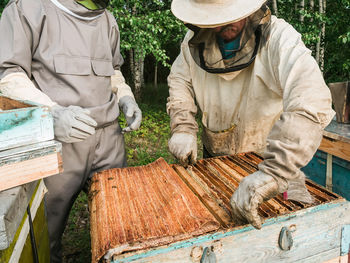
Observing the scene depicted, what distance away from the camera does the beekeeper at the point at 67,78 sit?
5.15 feet

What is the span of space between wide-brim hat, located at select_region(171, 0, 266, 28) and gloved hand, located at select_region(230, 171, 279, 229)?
82 cm

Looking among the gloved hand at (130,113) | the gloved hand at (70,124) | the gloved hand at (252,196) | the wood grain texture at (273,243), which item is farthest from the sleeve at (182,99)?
the wood grain texture at (273,243)

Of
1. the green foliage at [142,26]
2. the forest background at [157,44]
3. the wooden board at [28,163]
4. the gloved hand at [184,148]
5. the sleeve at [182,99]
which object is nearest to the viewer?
the wooden board at [28,163]

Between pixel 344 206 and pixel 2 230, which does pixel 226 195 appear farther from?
pixel 2 230

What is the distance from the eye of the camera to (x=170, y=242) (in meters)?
1.00

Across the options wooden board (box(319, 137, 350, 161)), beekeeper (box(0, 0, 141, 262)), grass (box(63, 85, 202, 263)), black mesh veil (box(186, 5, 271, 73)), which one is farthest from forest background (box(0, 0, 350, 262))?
wooden board (box(319, 137, 350, 161))

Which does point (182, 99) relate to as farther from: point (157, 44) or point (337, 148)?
point (157, 44)

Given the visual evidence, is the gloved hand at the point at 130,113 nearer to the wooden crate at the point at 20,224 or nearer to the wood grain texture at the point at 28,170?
the wooden crate at the point at 20,224

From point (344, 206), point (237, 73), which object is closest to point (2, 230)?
point (344, 206)

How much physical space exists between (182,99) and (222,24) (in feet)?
2.29

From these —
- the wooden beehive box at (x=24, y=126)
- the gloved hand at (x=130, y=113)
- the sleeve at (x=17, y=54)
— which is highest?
the sleeve at (x=17, y=54)

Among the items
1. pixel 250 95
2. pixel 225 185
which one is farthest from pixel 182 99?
pixel 225 185

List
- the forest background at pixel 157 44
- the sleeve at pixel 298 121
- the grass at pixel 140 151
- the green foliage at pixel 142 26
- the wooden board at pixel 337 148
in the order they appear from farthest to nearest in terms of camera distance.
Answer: the green foliage at pixel 142 26 < the forest background at pixel 157 44 < the grass at pixel 140 151 < the wooden board at pixel 337 148 < the sleeve at pixel 298 121

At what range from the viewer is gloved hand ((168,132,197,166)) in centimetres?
174
